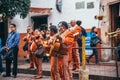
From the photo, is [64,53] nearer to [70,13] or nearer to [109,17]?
Answer: [109,17]

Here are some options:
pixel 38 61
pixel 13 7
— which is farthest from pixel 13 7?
pixel 38 61

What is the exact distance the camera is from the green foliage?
19.4m

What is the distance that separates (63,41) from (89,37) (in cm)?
781

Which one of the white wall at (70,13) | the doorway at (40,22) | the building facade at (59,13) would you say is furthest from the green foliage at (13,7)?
the doorway at (40,22)

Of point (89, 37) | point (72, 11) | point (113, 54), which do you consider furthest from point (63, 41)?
point (72, 11)

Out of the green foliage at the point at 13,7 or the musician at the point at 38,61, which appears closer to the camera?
the musician at the point at 38,61

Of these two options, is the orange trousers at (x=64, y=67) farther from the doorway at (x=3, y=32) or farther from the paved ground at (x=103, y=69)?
the doorway at (x=3, y=32)

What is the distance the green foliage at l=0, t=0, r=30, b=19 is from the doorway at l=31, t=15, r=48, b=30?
85.1 inches

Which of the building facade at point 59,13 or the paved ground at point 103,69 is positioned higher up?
the building facade at point 59,13

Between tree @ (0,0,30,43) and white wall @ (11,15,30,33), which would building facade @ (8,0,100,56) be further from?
tree @ (0,0,30,43)

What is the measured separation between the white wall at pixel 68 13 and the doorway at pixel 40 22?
1.51ft

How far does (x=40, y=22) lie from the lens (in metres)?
22.8

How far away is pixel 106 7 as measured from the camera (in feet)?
60.3

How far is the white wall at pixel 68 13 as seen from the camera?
61.9 ft
